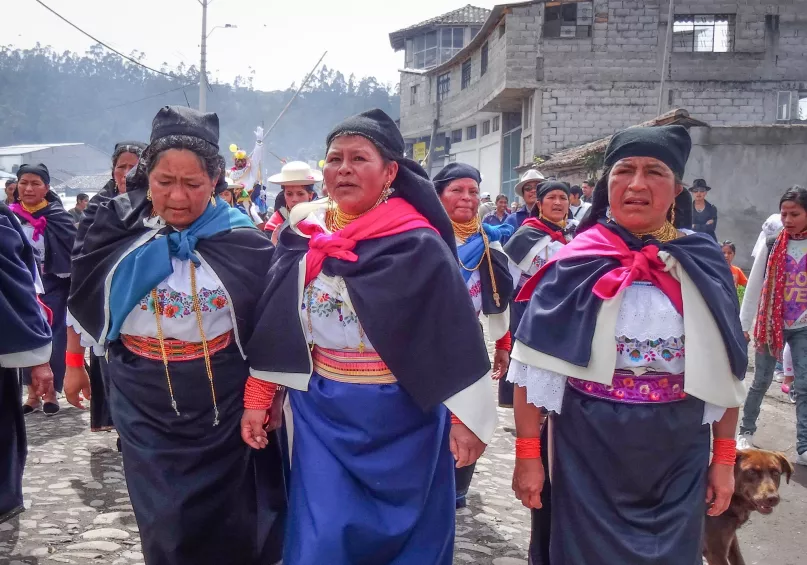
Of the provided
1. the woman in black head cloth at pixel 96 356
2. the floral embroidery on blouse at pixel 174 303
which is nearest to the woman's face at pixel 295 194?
the woman in black head cloth at pixel 96 356

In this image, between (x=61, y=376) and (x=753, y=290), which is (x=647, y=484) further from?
(x=61, y=376)

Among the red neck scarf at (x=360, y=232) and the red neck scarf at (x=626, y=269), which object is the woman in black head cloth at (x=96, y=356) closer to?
the red neck scarf at (x=360, y=232)

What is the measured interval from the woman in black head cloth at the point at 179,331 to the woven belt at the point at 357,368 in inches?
21.6

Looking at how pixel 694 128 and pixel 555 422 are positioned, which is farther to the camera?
pixel 694 128

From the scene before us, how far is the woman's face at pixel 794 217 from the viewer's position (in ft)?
19.8

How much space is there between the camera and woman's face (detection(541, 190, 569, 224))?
6.71 m

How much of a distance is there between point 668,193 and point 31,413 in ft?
21.3

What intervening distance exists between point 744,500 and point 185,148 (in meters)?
3.23

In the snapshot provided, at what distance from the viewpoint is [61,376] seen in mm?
7281

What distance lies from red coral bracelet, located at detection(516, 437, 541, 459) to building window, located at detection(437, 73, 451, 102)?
33.5m

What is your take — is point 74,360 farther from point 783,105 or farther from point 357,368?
point 783,105

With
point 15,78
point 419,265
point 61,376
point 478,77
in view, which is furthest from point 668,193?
point 15,78

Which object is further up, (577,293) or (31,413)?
(577,293)

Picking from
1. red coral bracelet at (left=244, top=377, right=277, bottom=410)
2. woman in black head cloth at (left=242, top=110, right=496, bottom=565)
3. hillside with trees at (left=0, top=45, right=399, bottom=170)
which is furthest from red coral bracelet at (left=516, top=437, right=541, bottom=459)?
hillside with trees at (left=0, top=45, right=399, bottom=170)
